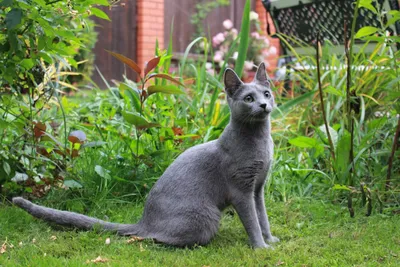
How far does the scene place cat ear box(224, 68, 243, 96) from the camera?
281 cm

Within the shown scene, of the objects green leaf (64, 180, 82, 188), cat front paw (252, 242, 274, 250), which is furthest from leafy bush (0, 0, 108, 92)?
cat front paw (252, 242, 274, 250)

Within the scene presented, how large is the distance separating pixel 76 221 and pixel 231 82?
42.4 inches

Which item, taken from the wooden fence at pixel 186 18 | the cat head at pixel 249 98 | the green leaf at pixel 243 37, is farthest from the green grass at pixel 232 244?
the wooden fence at pixel 186 18

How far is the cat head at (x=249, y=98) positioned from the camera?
271 centimetres

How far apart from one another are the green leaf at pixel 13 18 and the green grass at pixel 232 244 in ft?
3.30

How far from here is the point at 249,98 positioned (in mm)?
2762

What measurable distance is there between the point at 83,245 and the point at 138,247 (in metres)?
0.27

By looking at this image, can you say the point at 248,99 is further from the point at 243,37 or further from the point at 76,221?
the point at 243,37

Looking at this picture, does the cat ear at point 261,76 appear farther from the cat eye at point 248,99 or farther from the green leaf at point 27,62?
the green leaf at point 27,62

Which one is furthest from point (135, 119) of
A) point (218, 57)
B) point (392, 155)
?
point (218, 57)

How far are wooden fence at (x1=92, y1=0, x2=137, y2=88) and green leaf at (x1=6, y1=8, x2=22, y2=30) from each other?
7.58m

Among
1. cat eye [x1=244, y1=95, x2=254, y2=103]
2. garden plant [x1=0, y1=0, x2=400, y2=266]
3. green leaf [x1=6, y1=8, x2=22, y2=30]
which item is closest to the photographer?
green leaf [x1=6, y1=8, x2=22, y2=30]

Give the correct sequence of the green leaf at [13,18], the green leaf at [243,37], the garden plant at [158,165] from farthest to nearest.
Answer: the green leaf at [243,37]
the garden plant at [158,165]
the green leaf at [13,18]

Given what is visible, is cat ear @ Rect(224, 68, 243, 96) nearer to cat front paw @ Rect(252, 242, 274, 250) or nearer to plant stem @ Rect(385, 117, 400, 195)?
cat front paw @ Rect(252, 242, 274, 250)
